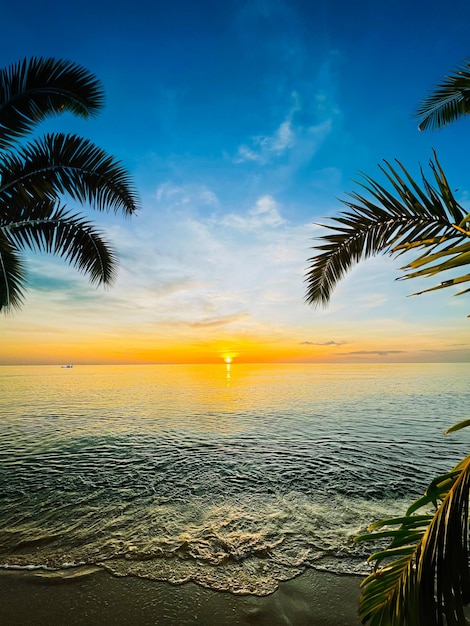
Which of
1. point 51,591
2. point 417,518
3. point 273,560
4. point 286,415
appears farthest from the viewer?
point 286,415

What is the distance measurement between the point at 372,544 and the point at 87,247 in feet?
30.0

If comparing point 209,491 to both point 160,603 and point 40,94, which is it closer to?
point 160,603

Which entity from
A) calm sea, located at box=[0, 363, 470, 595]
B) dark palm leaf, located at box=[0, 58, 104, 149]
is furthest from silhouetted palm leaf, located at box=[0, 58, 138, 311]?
calm sea, located at box=[0, 363, 470, 595]

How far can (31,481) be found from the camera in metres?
7.86

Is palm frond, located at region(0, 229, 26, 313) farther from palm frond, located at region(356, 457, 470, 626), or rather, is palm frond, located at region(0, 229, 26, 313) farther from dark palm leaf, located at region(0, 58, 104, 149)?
palm frond, located at region(356, 457, 470, 626)

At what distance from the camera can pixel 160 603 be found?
3.56 metres

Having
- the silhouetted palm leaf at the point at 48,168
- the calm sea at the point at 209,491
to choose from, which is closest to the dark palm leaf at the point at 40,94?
the silhouetted palm leaf at the point at 48,168

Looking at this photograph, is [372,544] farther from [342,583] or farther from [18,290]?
[18,290]

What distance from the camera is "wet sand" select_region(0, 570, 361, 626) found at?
327cm

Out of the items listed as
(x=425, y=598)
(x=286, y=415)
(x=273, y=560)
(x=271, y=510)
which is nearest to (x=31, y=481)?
(x=271, y=510)

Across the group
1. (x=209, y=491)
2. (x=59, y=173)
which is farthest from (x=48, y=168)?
(x=209, y=491)

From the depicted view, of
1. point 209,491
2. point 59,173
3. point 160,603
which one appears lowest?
point 209,491

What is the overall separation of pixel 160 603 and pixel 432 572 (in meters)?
3.26

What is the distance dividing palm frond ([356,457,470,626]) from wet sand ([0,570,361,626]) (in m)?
2.19
